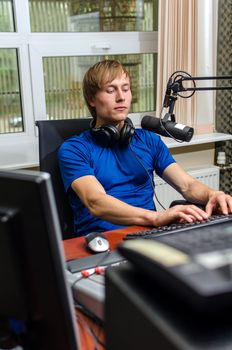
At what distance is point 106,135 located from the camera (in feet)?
5.78

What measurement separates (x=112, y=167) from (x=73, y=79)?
0.96 metres

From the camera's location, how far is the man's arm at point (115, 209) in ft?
4.69

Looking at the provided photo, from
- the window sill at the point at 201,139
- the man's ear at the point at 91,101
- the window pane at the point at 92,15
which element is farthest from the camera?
the window sill at the point at 201,139

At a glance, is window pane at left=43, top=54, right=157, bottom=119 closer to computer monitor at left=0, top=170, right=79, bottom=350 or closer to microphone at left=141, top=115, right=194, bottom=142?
microphone at left=141, top=115, right=194, bottom=142

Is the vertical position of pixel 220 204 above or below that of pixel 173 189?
above

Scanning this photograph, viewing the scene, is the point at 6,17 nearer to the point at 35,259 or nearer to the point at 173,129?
the point at 173,129

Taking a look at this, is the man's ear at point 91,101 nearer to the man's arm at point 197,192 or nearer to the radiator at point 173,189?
the man's arm at point 197,192

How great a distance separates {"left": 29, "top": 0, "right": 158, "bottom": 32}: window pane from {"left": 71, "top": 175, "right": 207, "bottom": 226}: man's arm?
1.17 m

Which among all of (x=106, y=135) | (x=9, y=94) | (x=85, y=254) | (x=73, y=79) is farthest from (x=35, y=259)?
(x=73, y=79)

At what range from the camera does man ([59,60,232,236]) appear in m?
1.67

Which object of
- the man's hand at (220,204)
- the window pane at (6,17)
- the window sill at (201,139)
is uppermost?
the window pane at (6,17)

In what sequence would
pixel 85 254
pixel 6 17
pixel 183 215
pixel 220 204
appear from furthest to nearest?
pixel 6 17 < pixel 220 204 < pixel 183 215 < pixel 85 254

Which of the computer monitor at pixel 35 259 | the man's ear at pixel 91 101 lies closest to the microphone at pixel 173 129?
the man's ear at pixel 91 101

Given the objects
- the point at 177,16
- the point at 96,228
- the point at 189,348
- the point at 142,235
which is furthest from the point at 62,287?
the point at 177,16
